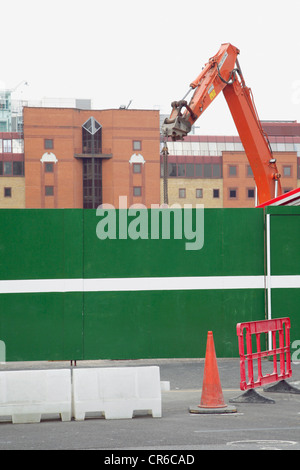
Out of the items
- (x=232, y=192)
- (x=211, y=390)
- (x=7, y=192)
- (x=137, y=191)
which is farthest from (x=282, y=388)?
(x=232, y=192)

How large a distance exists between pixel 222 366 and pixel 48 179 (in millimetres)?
82376

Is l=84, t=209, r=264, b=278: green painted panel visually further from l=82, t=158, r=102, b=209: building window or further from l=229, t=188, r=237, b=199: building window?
l=229, t=188, r=237, b=199: building window

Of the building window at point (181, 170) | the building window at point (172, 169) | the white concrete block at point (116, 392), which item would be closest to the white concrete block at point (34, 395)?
the white concrete block at point (116, 392)

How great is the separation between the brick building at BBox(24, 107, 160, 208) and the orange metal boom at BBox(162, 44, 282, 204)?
238ft

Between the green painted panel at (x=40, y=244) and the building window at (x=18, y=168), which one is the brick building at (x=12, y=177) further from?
the green painted panel at (x=40, y=244)

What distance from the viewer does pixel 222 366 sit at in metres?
16.4

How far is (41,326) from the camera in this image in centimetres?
1633

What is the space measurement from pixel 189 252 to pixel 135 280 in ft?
3.98

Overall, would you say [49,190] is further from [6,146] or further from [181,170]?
[181,170]

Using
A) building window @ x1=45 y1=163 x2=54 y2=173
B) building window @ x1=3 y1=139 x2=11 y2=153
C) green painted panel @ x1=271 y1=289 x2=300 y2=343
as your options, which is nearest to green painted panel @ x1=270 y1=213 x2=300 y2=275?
green painted panel @ x1=271 y1=289 x2=300 y2=343

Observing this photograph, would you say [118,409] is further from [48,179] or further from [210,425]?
[48,179]

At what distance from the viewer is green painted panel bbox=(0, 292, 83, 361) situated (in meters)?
16.2

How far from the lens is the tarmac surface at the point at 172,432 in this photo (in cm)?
840
